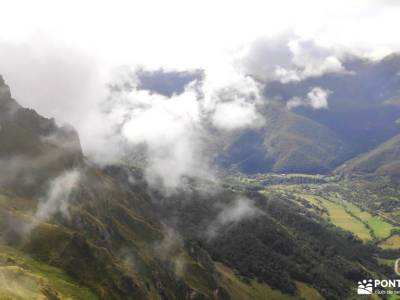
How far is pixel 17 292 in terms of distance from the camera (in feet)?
643
